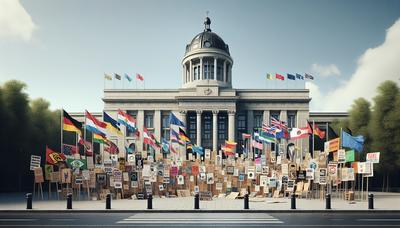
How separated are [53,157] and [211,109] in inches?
1627

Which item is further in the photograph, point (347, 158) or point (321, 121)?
point (321, 121)

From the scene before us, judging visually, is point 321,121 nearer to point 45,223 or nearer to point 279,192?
point 279,192

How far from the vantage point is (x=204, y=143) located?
218ft

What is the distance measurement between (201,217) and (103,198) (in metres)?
12.0

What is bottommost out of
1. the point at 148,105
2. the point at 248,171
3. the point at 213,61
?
the point at 248,171

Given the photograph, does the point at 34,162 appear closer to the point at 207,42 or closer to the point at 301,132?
the point at 301,132

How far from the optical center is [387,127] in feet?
119

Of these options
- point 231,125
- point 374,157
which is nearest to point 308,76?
point 231,125

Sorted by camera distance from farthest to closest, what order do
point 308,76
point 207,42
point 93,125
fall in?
point 207,42, point 308,76, point 93,125

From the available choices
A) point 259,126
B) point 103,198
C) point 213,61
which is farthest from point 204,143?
point 103,198

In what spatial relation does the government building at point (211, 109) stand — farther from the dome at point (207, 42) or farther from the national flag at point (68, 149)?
the national flag at point (68, 149)

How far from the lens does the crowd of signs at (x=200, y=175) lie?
25578mm

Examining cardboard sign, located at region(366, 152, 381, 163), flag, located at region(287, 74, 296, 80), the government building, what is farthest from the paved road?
the government building

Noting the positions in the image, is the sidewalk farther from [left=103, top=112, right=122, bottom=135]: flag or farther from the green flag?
[left=103, top=112, right=122, bottom=135]: flag
